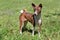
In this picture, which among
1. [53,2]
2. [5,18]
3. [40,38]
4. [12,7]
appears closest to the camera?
[40,38]

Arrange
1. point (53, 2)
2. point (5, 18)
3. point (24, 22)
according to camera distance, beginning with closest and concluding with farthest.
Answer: point (24, 22) < point (5, 18) < point (53, 2)

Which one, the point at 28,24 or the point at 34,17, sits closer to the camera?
the point at 34,17

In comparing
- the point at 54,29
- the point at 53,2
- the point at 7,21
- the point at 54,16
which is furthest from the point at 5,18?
→ the point at 53,2

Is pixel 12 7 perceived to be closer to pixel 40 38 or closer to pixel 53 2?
pixel 53 2

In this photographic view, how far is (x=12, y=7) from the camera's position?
16.3m

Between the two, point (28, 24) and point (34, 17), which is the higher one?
point (34, 17)

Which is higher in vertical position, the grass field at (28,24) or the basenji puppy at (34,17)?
the basenji puppy at (34,17)

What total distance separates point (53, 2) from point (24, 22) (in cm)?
804

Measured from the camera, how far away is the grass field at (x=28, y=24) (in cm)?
944

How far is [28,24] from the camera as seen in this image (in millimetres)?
11078

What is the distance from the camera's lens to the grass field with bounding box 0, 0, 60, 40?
9438 millimetres

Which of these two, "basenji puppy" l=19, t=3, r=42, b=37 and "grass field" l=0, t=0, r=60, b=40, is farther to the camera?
"grass field" l=0, t=0, r=60, b=40

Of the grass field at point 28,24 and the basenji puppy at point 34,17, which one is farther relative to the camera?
the grass field at point 28,24

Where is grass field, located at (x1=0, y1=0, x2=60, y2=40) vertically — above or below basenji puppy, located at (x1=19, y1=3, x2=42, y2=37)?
below
